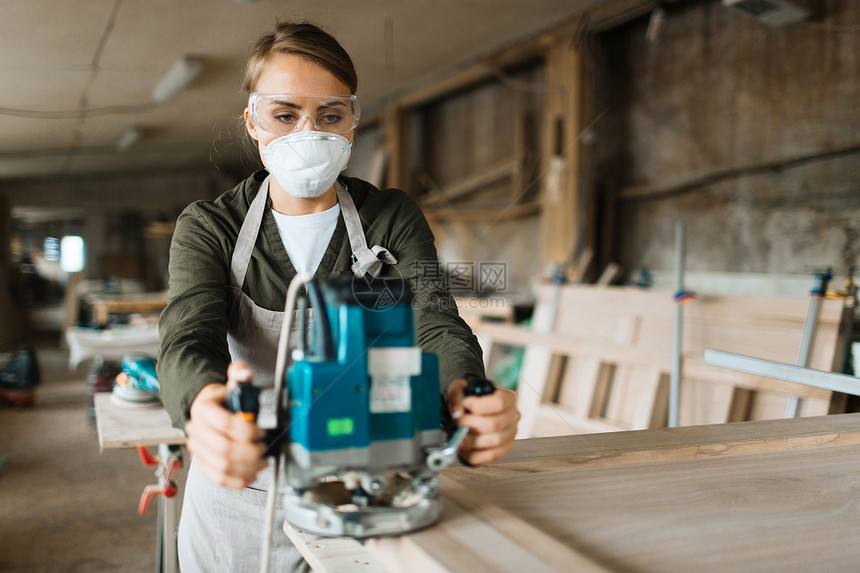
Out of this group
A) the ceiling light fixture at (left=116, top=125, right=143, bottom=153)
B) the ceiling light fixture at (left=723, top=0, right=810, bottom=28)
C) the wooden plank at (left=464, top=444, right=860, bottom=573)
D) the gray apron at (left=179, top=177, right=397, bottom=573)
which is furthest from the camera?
the ceiling light fixture at (left=116, top=125, right=143, bottom=153)

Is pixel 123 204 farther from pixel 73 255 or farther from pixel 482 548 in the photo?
pixel 482 548

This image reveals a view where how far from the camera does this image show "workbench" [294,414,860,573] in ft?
2.33

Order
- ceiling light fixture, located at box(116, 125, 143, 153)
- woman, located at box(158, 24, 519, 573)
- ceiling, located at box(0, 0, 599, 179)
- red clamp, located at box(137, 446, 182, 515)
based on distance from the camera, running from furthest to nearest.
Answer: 1. ceiling light fixture, located at box(116, 125, 143, 153)
2. ceiling, located at box(0, 0, 599, 179)
3. red clamp, located at box(137, 446, 182, 515)
4. woman, located at box(158, 24, 519, 573)

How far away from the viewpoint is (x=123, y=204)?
5898mm

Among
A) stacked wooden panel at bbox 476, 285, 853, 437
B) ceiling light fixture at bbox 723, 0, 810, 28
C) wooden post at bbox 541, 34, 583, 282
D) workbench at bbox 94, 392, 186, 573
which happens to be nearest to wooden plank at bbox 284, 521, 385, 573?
workbench at bbox 94, 392, 186, 573

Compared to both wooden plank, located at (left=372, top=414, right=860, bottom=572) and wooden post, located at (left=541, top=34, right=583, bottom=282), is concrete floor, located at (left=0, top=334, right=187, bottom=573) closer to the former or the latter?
wooden plank, located at (left=372, top=414, right=860, bottom=572)

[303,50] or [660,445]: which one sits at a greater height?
[303,50]

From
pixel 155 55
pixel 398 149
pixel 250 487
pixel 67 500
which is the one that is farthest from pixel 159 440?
pixel 398 149

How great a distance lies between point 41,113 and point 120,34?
1164 mm

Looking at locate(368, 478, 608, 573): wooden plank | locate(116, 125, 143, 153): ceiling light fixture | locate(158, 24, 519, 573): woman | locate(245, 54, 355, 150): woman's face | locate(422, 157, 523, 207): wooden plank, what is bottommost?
locate(368, 478, 608, 573): wooden plank

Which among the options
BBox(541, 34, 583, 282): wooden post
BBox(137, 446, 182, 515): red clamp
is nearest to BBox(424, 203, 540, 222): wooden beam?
BBox(541, 34, 583, 282): wooden post

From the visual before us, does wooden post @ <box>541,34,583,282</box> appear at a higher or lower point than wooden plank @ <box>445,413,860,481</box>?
higher

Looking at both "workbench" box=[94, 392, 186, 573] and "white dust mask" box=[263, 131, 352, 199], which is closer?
"white dust mask" box=[263, 131, 352, 199]

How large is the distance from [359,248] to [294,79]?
0.30 metres
